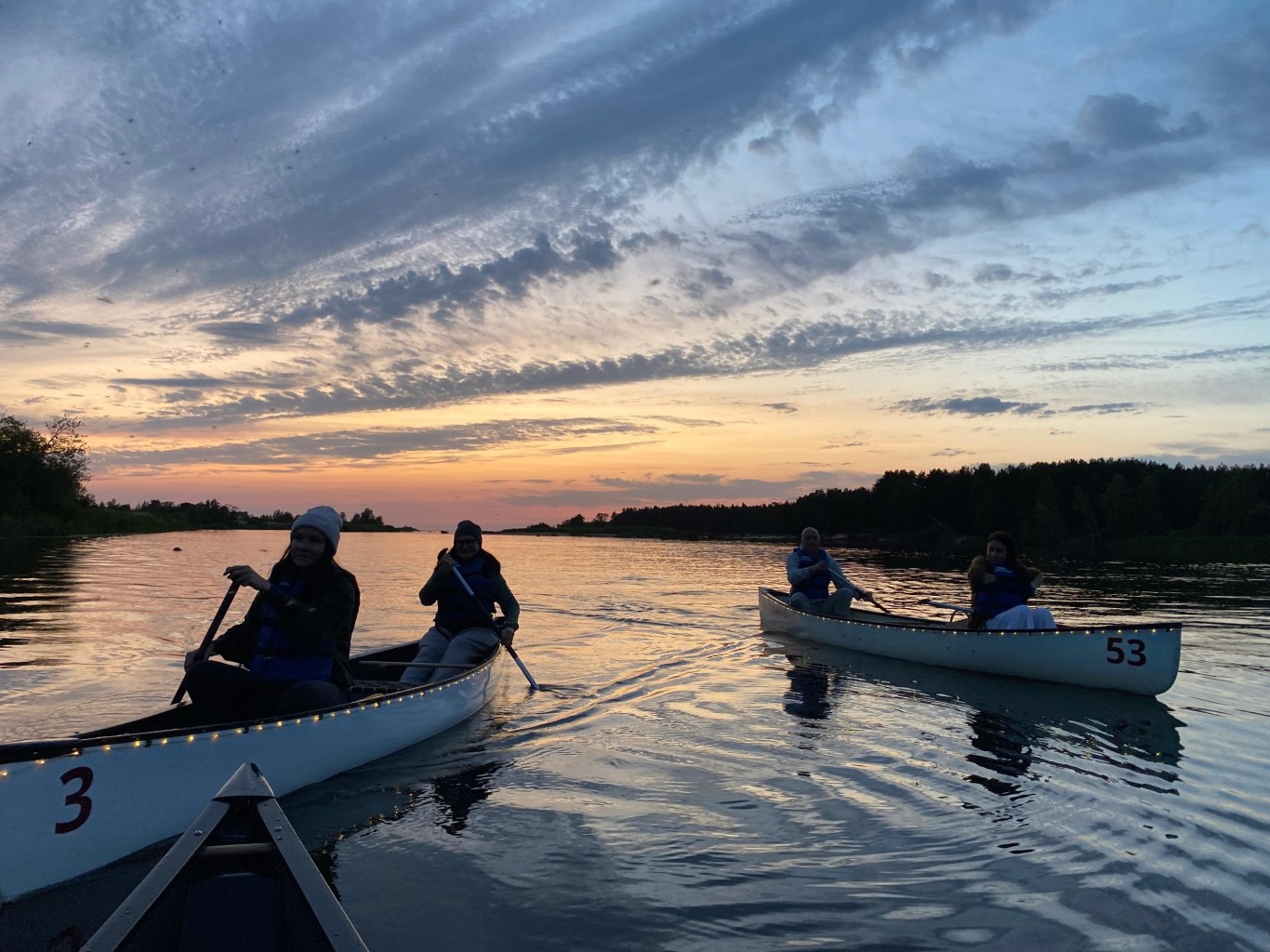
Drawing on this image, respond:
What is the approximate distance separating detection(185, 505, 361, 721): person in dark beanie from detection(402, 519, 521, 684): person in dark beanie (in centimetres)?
317

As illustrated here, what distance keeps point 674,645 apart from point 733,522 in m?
99.3

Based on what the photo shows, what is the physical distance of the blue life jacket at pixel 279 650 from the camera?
19.6 ft

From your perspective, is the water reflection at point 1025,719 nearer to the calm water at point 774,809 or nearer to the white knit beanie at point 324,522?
the calm water at point 774,809

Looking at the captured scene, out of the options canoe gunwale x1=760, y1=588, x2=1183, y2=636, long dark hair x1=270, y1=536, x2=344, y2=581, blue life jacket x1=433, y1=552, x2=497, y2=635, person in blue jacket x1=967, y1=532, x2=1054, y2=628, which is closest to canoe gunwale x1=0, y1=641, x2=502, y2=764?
long dark hair x1=270, y1=536, x2=344, y2=581

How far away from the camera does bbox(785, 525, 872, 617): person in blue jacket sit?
14656mm

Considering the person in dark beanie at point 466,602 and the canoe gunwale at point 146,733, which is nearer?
the canoe gunwale at point 146,733

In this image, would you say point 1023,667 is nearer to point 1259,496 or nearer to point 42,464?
point 42,464

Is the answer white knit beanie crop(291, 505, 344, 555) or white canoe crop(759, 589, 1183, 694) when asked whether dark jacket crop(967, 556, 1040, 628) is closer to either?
white canoe crop(759, 589, 1183, 694)

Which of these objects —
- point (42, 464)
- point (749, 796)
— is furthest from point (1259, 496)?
point (42, 464)

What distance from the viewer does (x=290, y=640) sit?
A: 236 inches

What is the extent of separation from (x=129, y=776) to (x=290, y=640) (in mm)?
1569

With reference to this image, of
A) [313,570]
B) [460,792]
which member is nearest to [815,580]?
[460,792]

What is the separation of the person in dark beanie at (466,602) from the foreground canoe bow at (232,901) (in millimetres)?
5859

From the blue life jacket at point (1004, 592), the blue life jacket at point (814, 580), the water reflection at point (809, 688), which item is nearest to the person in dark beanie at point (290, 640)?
the water reflection at point (809, 688)
